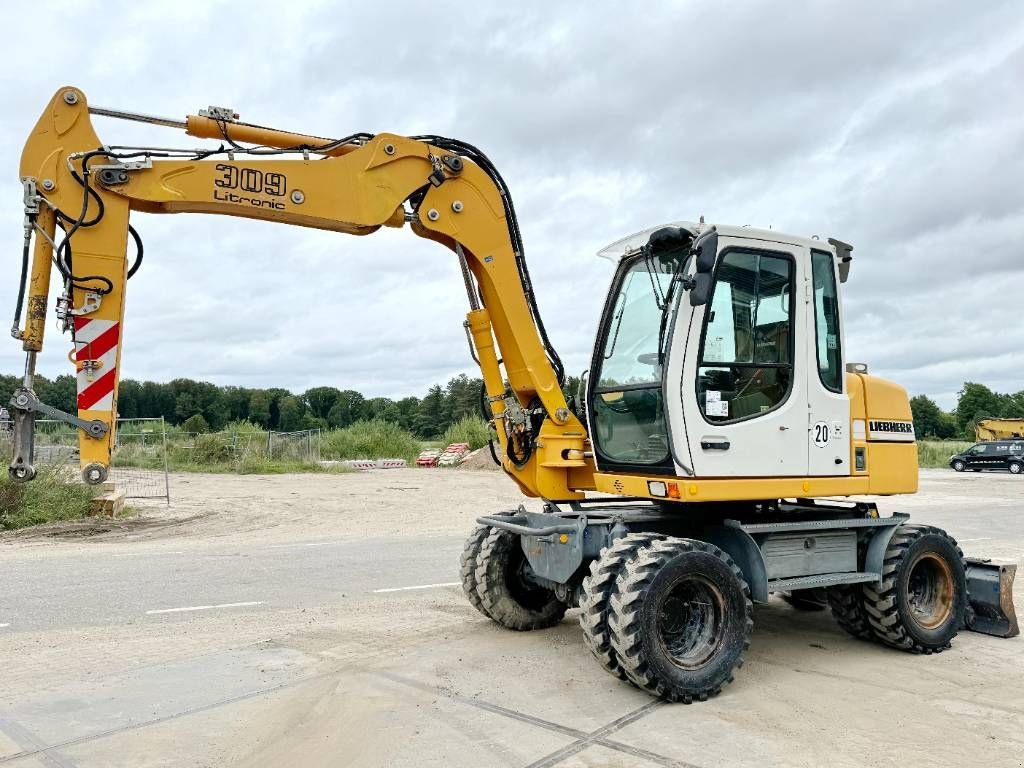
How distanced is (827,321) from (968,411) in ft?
355

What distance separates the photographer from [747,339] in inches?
237

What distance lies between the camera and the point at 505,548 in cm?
675

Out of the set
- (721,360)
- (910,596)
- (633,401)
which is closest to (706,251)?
(721,360)

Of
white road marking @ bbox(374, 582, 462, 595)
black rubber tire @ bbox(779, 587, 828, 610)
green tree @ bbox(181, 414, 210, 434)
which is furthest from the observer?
green tree @ bbox(181, 414, 210, 434)

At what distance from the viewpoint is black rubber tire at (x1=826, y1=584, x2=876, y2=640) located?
648 cm

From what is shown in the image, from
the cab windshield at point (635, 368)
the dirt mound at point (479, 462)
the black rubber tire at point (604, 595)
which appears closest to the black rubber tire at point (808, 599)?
the cab windshield at point (635, 368)

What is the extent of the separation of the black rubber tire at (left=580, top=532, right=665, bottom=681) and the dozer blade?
343 centimetres

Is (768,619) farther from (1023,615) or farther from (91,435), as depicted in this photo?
(91,435)

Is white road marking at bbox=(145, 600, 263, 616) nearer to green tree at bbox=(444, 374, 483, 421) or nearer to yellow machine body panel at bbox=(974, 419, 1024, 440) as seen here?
green tree at bbox=(444, 374, 483, 421)

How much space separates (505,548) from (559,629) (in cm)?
81

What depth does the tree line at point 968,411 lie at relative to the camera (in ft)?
309

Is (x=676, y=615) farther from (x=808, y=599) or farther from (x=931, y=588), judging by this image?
(x=931, y=588)

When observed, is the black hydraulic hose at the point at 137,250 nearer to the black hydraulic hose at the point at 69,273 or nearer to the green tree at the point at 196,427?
the black hydraulic hose at the point at 69,273

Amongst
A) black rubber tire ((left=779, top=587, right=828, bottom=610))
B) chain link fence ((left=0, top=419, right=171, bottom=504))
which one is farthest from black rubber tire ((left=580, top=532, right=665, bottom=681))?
chain link fence ((left=0, top=419, right=171, bottom=504))
